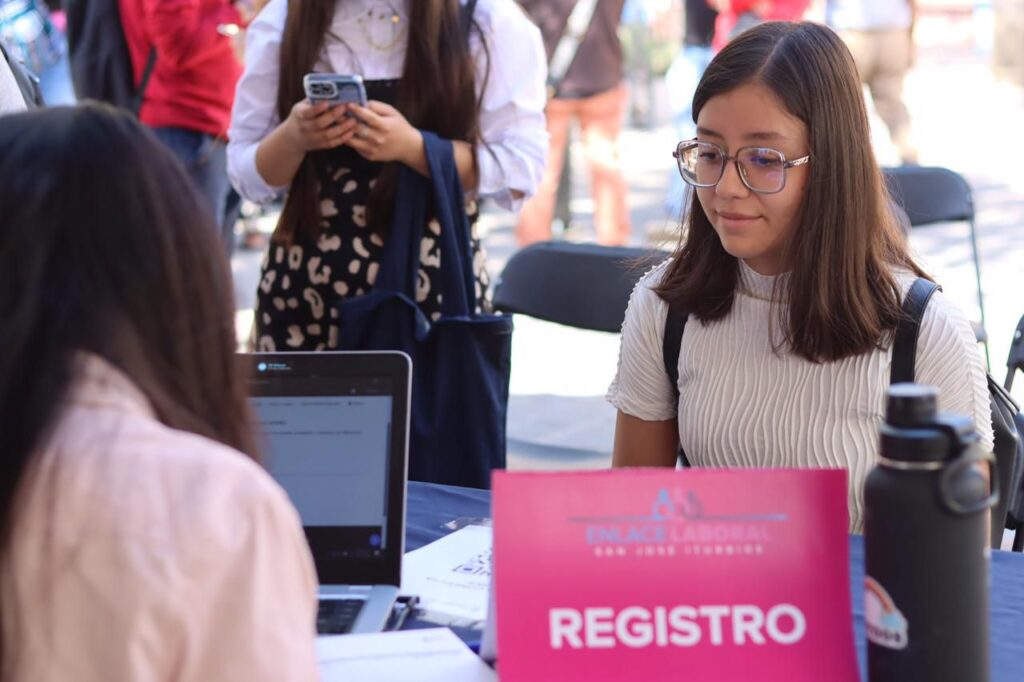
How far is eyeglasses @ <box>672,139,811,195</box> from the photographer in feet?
6.23

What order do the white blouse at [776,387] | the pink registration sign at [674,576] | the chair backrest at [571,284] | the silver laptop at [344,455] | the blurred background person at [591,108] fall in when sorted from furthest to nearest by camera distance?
the blurred background person at [591,108], the chair backrest at [571,284], the white blouse at [776,387], the silver laptop at [344,455], the pink registration sign at [674,576]

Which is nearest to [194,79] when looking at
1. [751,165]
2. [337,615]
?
[751,165]

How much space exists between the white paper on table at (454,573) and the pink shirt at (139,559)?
58 centimetres

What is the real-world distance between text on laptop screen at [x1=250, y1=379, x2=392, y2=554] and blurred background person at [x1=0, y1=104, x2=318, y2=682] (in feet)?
1.80

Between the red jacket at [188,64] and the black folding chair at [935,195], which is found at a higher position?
the red jacket at [188,64]

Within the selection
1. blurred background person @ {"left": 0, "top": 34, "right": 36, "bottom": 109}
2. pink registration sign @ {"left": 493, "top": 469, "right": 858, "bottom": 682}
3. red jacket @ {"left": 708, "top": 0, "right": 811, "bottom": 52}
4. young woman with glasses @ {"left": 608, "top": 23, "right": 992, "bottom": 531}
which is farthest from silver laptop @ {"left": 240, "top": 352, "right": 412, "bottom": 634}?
red jacket @ {"left": 708, "top": 0, "right": 811, "bottom": 52}

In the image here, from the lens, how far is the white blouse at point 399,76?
8.78 ft

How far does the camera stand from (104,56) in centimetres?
420

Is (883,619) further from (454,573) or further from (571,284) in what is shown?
(571,284)

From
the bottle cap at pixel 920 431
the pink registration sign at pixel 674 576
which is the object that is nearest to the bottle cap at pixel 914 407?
the bottle cap at pixel 920 431

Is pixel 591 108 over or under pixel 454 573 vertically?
over

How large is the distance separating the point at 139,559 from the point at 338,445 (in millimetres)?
670

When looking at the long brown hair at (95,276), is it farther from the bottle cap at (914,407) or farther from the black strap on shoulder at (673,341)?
the black strap on shoulder at (673,341)

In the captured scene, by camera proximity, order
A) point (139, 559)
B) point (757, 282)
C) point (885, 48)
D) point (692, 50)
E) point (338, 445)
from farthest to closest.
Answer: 1. point (885, 48)
2. point (692, 50)
3. point (757, 282)
4. point (338, 445)
5. point (139, 559)
